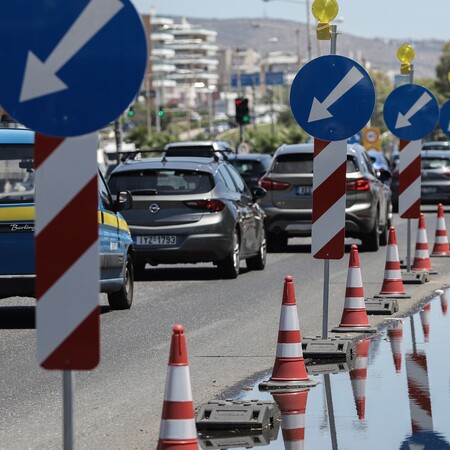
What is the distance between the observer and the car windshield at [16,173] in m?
14.8

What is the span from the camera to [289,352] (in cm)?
1084

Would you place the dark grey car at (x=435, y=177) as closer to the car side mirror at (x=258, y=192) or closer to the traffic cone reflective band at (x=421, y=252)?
the car side mirror at (x=258, y=192)

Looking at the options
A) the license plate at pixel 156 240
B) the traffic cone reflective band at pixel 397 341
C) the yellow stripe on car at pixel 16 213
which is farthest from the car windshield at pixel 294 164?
the yellow stripe on car at pixel 16 213

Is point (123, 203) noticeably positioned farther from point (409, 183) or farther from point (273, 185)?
point (273, 185)

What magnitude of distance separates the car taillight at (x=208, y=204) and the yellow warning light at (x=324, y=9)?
6.42m

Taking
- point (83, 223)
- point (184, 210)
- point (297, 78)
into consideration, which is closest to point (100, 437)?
point (83, 223)

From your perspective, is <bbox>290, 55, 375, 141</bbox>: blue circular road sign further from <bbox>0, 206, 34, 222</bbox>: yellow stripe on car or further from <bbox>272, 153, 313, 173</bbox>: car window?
<bbox>272, 153, 313, 173</bbox>: car window

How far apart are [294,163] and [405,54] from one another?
516 centimetres

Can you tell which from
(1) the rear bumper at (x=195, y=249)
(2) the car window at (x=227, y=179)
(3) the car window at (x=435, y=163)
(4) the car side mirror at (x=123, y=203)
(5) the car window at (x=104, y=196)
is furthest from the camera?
(3) the car window at (x=435, y=163)

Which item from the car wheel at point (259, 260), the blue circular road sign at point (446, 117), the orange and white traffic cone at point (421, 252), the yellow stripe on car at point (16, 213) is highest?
the blue circular road sign at point (446, 117)

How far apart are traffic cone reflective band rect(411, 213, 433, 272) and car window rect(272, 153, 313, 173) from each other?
5440 millimetres

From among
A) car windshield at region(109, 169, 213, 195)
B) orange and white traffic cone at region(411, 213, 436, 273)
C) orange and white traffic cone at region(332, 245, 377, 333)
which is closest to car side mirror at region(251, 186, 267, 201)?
car windshield at region(109, 169, 213, 195)

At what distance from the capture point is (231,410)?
30.0 ft

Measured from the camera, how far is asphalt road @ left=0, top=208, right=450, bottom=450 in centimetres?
→ 931
